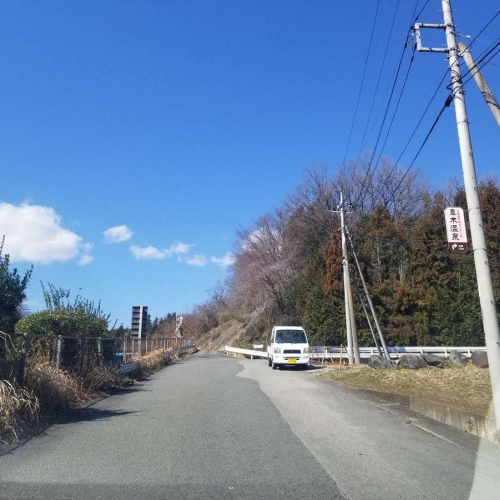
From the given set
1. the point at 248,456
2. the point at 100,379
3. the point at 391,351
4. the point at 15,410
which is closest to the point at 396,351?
the point at 391,351

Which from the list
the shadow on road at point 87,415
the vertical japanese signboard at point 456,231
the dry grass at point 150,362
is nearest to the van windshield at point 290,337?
the dry grass at point 150,362

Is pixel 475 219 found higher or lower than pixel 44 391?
higher

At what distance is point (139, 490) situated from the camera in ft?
18.6

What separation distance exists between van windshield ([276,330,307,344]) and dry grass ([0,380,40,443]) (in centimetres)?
1795

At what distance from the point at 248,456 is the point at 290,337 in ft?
64.7

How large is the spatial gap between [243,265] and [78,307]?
4217 centimetres

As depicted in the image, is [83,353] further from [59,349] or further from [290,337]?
[290,337]

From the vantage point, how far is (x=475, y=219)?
1038 centimetres

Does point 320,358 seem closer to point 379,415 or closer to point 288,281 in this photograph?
point 288,281

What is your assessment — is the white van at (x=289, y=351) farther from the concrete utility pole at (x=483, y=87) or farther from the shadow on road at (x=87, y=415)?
the concrete utility pole at (x=483, y=87)

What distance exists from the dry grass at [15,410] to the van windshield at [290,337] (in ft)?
58.9

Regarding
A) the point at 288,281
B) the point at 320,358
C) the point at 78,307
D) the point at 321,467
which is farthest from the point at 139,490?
the point at 288,281

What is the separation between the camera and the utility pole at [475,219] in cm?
969

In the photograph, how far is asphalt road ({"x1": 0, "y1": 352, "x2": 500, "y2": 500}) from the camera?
5.77m
